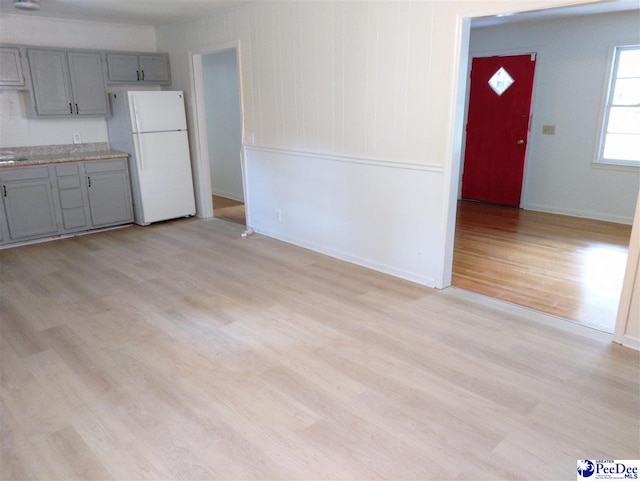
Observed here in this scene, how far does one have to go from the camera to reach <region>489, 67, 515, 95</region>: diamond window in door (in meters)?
6.20

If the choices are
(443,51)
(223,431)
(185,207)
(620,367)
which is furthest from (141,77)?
(620,367)

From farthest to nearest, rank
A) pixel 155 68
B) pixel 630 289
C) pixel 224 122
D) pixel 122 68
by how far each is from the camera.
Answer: pixel 224 122 < pixel 155 68 < pixel 122 68 < pixel 630 289

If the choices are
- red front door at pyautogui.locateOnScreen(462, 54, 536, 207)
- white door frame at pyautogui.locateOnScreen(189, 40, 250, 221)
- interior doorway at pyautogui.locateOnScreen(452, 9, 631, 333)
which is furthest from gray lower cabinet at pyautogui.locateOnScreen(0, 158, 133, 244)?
red front door at pyautogui.locateOnScreen(462, 54, 536, 207)

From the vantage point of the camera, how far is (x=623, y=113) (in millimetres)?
5457

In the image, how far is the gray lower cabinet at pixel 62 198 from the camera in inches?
188

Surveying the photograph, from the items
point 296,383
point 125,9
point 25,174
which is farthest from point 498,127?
point 25,174

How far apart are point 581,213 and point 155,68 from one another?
577cm

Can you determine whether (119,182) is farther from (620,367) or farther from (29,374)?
(620,367)

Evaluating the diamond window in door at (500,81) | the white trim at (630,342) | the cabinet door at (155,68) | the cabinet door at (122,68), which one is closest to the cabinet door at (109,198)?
the cabinet door at (122,68)

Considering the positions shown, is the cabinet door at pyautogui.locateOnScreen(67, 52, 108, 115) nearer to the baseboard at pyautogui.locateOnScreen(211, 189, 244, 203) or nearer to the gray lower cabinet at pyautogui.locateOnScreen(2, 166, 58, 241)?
the gray lower cabinet at pyautogui.locateOnScreen(2, 166, 58, 241)

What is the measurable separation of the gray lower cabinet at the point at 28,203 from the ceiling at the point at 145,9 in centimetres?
165

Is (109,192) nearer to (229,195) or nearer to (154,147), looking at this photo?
(154,147)

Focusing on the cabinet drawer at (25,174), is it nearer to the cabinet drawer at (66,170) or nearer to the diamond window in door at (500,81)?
the cabinet drawer at (66,170)

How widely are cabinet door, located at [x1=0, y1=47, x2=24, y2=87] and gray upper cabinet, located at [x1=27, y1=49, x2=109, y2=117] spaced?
12 cm
